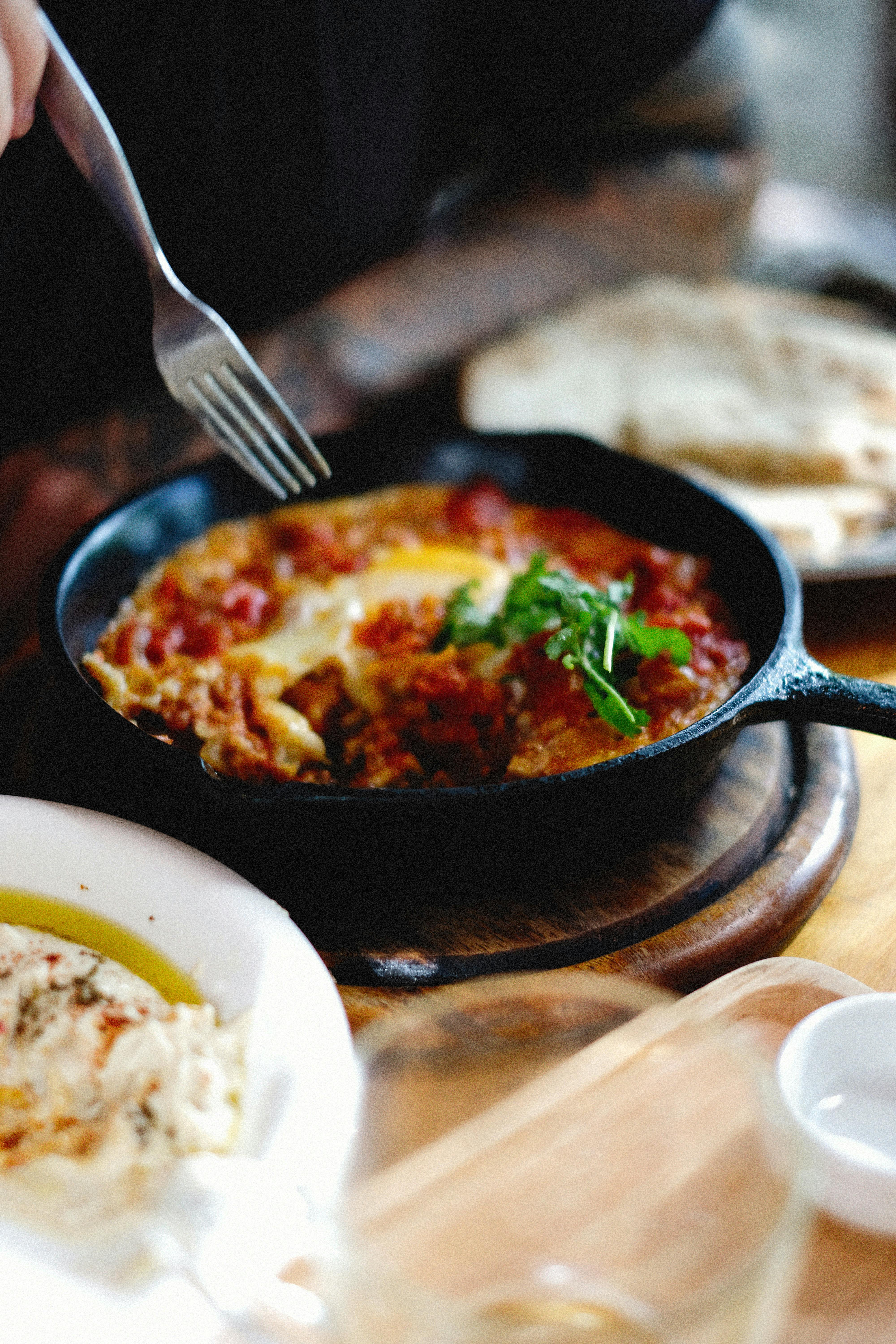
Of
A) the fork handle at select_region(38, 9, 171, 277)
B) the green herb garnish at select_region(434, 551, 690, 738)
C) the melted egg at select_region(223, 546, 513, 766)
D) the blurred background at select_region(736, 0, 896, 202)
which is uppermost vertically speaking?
the fork handle at select_region(38, 9, 171, 277)

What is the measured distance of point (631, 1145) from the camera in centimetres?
91

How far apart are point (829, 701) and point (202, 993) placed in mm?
888

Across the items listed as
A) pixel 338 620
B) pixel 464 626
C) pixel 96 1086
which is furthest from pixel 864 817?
pixel 96 1086

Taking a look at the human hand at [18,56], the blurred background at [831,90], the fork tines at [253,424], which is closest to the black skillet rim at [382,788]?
the fork tines at [253,424]

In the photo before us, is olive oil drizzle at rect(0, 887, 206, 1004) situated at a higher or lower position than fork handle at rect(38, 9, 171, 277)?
lower

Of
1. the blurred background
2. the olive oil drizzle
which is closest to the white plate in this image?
the olive oil drizzle

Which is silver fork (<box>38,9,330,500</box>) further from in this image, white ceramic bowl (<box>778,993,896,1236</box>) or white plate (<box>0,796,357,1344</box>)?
white ceramic bowl (<box>778,993,896,1236</box>)

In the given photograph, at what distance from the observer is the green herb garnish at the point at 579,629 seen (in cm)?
170

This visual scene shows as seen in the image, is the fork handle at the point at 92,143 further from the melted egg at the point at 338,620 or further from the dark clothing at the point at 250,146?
the dark clothing at the point at 250,146

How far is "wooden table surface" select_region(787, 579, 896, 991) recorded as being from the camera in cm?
162

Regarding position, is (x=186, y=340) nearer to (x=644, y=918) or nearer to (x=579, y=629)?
(x=579, y=629)

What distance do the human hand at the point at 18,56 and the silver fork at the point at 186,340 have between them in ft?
0.14

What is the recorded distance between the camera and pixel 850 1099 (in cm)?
120

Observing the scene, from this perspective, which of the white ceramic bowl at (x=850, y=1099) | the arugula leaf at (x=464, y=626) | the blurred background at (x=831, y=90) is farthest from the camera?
the blurred background at (x=831, y=90)
